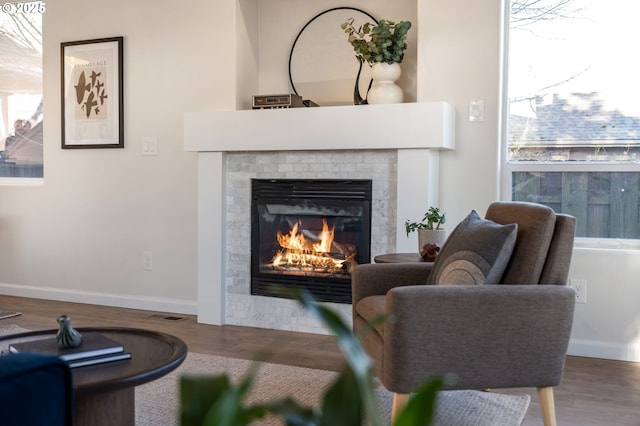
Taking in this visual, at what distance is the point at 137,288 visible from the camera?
458cm

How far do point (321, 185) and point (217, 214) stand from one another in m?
0.72

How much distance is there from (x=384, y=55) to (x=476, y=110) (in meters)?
0.58

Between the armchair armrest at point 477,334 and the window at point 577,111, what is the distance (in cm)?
144

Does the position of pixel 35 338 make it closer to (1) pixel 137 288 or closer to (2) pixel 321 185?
(2) pixel 321 185

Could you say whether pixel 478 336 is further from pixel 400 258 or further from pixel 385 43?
pixel 385 43

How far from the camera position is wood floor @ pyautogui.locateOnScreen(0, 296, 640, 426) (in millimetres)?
2602

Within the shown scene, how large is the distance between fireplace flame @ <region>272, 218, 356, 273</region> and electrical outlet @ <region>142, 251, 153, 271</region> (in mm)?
1011

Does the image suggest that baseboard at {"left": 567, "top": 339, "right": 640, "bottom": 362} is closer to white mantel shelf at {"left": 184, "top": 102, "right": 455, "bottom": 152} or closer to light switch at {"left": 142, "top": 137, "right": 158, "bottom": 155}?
white mantel shelf at {"left": 184, "top": 102, "right": 455, "bottom": 152}

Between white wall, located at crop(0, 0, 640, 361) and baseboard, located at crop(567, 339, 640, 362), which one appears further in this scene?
white wall, located at crop(0, 0, 640, 361)

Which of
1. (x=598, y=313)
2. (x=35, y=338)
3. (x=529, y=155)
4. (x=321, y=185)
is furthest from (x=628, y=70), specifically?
(x=35, y=338)

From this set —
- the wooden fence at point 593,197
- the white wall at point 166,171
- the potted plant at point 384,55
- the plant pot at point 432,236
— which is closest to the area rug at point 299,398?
the plant pot at point 432,236

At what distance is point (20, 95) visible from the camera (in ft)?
16.9

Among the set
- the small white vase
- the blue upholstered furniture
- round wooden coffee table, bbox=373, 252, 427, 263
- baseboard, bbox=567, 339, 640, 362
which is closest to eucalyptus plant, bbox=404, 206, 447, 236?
round wooden coffee table, bbox=373, 252, 427, 263

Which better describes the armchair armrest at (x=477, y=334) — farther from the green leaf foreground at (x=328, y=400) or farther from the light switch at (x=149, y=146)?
the light switch at (x=149, y=146)
